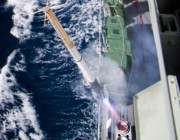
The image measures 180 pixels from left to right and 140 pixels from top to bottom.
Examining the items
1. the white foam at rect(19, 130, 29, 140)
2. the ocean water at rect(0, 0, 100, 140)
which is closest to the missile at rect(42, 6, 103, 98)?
the ocean water at rect(0, 0, 100, 140)

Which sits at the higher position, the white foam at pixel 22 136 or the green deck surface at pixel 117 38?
the green deck surface at pixel 117 38

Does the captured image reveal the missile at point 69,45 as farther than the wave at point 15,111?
No

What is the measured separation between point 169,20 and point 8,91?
11.7m

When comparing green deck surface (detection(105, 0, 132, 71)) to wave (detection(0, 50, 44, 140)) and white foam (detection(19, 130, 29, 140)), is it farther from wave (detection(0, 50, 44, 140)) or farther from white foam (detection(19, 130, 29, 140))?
white foam (detection(19, 130, 29, 140))

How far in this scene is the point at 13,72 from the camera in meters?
18.8

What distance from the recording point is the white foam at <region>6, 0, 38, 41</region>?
21219 mm

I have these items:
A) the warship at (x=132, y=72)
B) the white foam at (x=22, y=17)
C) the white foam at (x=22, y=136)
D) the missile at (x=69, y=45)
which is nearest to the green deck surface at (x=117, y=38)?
the warship at (x=132, y=72)

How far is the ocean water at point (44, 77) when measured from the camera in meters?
16.1

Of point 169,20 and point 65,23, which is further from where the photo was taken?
point 65,23

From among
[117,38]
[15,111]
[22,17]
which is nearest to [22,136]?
[15,111]

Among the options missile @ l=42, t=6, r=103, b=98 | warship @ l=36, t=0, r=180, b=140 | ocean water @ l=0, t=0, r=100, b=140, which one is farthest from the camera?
ocean water @ l=0, t=0, r=100, b=140

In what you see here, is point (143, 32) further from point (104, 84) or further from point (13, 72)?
point (13, 72)

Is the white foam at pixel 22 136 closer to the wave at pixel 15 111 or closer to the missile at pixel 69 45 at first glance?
the wave at pixel 15 111

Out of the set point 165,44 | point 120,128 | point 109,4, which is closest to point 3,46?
point 109,4
